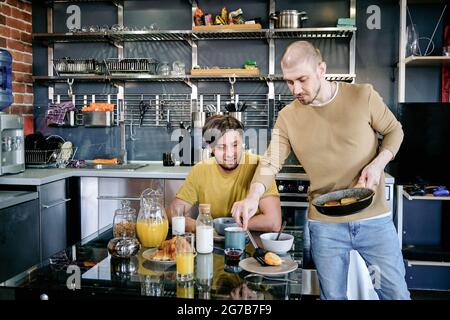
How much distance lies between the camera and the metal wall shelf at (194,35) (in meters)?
3.86

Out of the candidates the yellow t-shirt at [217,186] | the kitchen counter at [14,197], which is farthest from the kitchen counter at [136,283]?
the kitchen counter at [14,197]

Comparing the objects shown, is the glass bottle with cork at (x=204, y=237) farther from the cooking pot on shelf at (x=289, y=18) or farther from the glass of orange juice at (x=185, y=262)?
the cooking pot on shelf at (x=289, y=18)

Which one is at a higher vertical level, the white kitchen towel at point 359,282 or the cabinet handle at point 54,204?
the cabinet handle at point 54,204

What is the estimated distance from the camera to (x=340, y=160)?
2309 mm

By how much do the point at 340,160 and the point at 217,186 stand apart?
1.98 feet

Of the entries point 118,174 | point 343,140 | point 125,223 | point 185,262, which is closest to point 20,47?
point 118,174

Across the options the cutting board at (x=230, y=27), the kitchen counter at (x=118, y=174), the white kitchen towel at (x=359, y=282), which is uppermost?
the cutting board at (x=230, y=27)

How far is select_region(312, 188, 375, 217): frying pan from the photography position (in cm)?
192

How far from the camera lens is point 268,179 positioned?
2215mm

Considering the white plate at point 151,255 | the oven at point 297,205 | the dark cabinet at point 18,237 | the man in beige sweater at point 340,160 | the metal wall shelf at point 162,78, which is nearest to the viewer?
the white plate at point 151,255

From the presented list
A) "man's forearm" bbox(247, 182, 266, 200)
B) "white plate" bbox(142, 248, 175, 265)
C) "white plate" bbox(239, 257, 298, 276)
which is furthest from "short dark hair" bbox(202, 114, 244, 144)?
"white plate" bbox(239, 257, 298, 276)

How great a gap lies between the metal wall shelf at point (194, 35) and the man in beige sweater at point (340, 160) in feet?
5.24

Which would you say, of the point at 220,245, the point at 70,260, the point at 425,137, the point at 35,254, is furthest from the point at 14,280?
the point at 425,137

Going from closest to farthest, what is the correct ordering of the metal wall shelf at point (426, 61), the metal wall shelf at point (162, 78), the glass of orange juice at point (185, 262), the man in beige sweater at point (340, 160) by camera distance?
the glass of orange juice at point (185, 262) < the man in beige sweater at point (340, 160) < the metal wall shelf at point (426, 61) < the metal wall shelf at point (162, 78)
